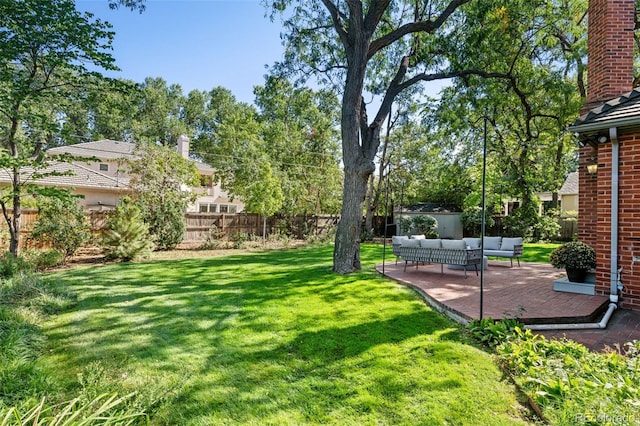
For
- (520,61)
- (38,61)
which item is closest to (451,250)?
(520,61)

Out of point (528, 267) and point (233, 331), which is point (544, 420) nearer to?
point (233, 331)

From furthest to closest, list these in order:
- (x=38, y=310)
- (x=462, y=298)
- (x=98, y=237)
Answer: (x=98, y=237)
(x=462, y=298)
(x=38, y=310)

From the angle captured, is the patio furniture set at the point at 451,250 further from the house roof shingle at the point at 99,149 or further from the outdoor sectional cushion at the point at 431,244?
the house roof shingle at the point at 99,149

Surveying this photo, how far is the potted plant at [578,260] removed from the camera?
20.4ft

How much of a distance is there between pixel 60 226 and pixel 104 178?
9.89 meters

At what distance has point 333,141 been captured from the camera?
25188 mm

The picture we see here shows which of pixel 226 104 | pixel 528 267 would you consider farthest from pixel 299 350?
pixel 226 104

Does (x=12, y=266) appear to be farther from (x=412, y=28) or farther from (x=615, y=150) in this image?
(x=615, y=150)

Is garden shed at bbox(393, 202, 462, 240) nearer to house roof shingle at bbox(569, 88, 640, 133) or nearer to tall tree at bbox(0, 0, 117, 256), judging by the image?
house roof shingle at bbox(569, 88, 640, 133)

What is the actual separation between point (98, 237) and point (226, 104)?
31.6m

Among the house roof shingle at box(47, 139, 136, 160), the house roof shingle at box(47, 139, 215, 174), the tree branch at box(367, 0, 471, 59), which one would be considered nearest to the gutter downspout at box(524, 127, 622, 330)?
the tree branch at box(367, 0, 471, 59)

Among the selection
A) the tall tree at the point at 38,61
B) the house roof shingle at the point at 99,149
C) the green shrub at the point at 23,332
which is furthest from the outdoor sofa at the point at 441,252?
the house roof shingle at the point at 99,149

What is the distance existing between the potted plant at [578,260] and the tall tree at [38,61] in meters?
10.9

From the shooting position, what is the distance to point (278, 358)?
384 centimetres
